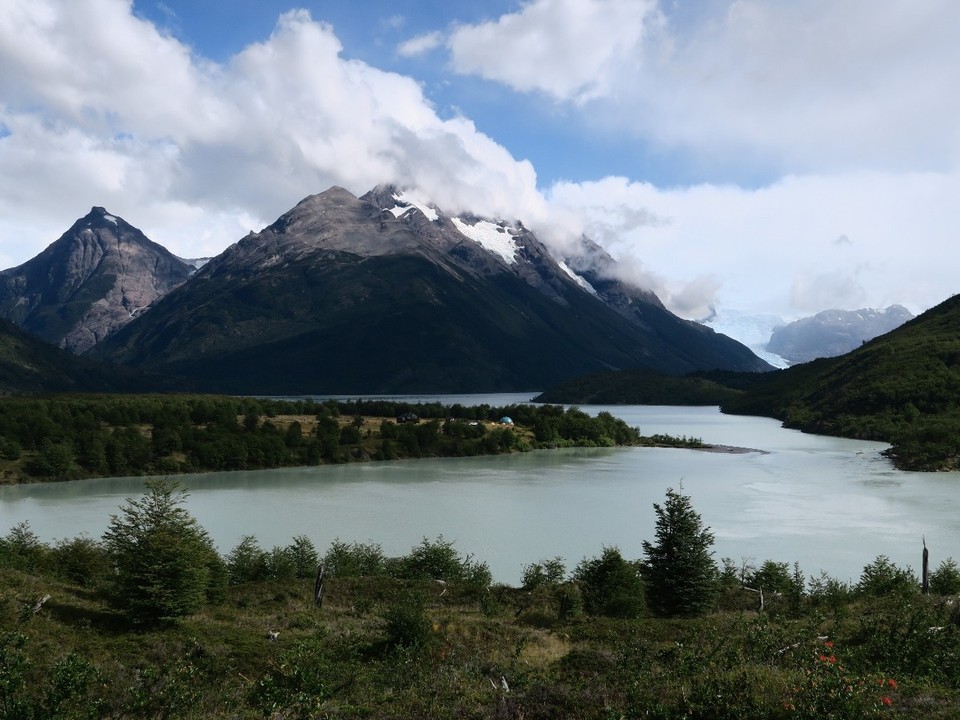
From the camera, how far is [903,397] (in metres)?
143

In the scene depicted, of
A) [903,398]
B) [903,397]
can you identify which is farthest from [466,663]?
[903,397]

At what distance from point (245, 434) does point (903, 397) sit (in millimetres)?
119750

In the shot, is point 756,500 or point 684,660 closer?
point 684,660

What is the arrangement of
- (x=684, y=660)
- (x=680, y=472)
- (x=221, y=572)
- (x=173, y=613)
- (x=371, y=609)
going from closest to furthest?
(x=684, y=660) → (x=173, y=613) → (x=371, y=609) → (x=221, y=572) → (x=680, y=472)

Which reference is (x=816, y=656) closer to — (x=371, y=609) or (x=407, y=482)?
(x=371, y=609)

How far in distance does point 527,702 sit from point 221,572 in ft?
69.2

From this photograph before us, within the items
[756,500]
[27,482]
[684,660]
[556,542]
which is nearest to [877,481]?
[756,500]

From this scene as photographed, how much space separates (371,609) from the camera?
28641 mm

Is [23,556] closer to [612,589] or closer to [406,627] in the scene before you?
[406,627]

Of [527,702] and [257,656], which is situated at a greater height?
[527,702]

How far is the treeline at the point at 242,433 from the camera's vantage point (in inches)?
3888

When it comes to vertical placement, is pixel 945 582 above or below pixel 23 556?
below

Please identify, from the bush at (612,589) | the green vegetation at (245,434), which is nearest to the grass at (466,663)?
the bush at (612,589)

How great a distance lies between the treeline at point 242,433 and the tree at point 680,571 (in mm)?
83436
